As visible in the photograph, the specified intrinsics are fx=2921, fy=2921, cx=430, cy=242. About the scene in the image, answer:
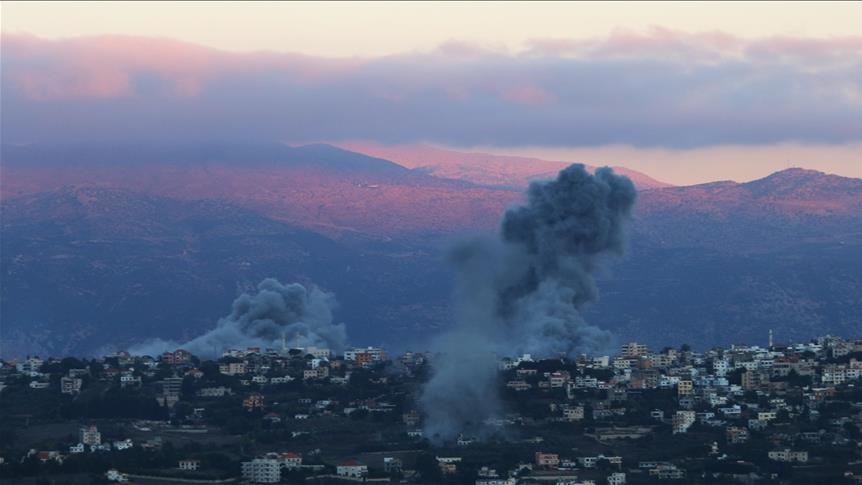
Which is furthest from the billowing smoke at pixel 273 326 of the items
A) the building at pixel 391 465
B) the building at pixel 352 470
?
the building at pixel 352 470

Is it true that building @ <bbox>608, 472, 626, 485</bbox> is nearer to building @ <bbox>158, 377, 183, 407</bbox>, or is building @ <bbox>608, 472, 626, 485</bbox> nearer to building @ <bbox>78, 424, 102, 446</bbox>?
building @ <bbox>78, 424, 102, 446</bbox>

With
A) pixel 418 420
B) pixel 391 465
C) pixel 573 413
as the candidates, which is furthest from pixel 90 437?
pixel 573 413

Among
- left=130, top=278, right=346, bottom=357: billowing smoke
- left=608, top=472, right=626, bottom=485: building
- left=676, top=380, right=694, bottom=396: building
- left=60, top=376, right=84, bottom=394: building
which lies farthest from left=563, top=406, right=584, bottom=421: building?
left=130, top=278, right=346, bottom=357: billowing smoke

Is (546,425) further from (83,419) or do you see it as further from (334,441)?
(83,419)

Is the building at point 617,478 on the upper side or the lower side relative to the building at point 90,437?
lower

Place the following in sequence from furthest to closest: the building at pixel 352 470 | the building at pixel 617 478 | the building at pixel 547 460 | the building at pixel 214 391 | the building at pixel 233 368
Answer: the building at pixel 233 368, the building at pixel 214 391, the building at pixel 547 460, the building at pixel 352 470, the building at pixel 617 478

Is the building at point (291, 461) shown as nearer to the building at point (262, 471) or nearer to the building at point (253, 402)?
the building at point (262, 471)

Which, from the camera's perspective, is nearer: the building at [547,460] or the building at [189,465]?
the building at [189,465]

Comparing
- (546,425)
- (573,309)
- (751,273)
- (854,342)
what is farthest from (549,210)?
(751,273)
